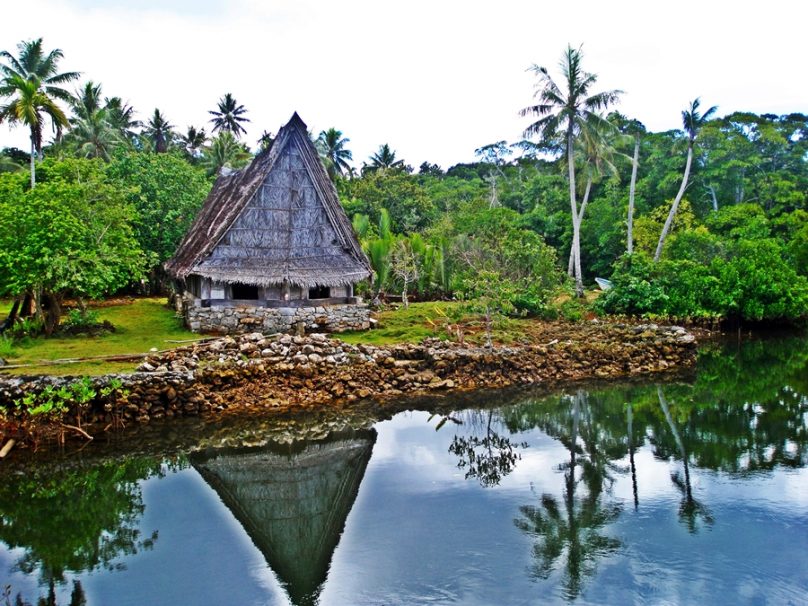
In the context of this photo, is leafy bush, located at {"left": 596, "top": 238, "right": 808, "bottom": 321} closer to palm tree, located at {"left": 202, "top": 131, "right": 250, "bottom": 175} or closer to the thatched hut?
the thatched hut

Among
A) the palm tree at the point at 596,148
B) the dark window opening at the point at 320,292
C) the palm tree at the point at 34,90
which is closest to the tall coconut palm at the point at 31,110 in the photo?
the palm tree at the point at 34,90

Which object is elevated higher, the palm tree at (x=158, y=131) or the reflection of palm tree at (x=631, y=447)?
the palm tree at (x=158, y=131)

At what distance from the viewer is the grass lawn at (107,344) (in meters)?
16.6

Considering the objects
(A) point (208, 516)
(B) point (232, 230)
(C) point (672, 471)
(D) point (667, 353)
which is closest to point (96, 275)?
(B) point (232, 230)

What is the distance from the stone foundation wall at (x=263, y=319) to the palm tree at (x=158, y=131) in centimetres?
3250

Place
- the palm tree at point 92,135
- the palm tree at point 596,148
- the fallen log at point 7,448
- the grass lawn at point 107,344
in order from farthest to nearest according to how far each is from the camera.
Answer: the palm tree at point 92,135 < the palm tree at point 596,148 < the grass lawn at point 107,344 < the fallen log at point 7,448

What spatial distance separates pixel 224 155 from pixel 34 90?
657 inches

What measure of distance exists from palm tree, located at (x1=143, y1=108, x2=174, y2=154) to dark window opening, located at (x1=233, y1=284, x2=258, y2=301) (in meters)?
31.9

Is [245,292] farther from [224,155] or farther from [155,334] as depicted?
[224,155]

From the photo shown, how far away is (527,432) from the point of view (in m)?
16.2

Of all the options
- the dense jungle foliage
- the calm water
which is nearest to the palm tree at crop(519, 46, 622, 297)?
the dense jungle foliage

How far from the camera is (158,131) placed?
165ft

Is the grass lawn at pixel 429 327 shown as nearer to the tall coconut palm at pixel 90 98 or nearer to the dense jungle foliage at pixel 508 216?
the dense jungle foliage at pixel 508 216

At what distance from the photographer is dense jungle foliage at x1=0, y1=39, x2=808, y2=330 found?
67.6 ft
